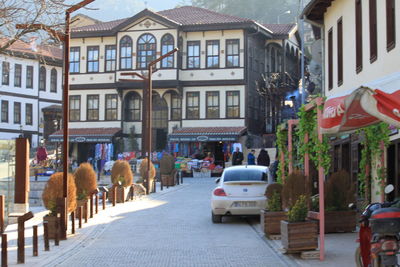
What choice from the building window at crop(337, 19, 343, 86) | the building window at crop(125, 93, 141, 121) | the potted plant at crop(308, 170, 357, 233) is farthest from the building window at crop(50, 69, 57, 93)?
the potted plant at crop(308, 170, 357, 233)

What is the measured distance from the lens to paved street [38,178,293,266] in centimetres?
1118

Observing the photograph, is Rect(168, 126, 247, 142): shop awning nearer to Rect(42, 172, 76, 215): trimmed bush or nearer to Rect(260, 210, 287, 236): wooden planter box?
Rect(42, 172, 76, 215): trimmed bush

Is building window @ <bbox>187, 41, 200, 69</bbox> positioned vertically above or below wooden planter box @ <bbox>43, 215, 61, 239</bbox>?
above

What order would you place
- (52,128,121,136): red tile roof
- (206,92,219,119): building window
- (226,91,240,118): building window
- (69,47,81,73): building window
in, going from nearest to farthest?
(226,91,240,118): building window → (206,92,219,119): building window → (52,128,121,136): red tile roof → (69,47,81,73): building window

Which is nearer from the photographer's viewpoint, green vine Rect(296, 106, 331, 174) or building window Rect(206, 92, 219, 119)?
green vine Rect(296, 106, 331, 174)

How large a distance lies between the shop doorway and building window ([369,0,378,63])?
3596 cm

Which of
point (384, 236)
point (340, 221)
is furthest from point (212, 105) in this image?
point (384, 236)

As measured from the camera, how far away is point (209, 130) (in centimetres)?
4894

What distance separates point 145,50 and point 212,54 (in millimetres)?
5257

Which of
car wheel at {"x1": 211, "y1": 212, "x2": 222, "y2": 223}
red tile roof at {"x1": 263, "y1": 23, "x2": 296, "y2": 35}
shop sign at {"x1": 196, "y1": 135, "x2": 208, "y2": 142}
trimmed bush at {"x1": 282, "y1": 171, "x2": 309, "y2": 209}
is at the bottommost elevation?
car wheel at {"x1": 211, "y1": 212, "x2": 222, "y2": 223}

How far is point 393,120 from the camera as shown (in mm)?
7047

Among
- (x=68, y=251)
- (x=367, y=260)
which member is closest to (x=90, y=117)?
(x=68, y=251)

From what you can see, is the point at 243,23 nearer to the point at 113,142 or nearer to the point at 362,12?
the point at 113,142

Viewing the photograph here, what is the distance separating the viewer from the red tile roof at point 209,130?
47969 millimetres
